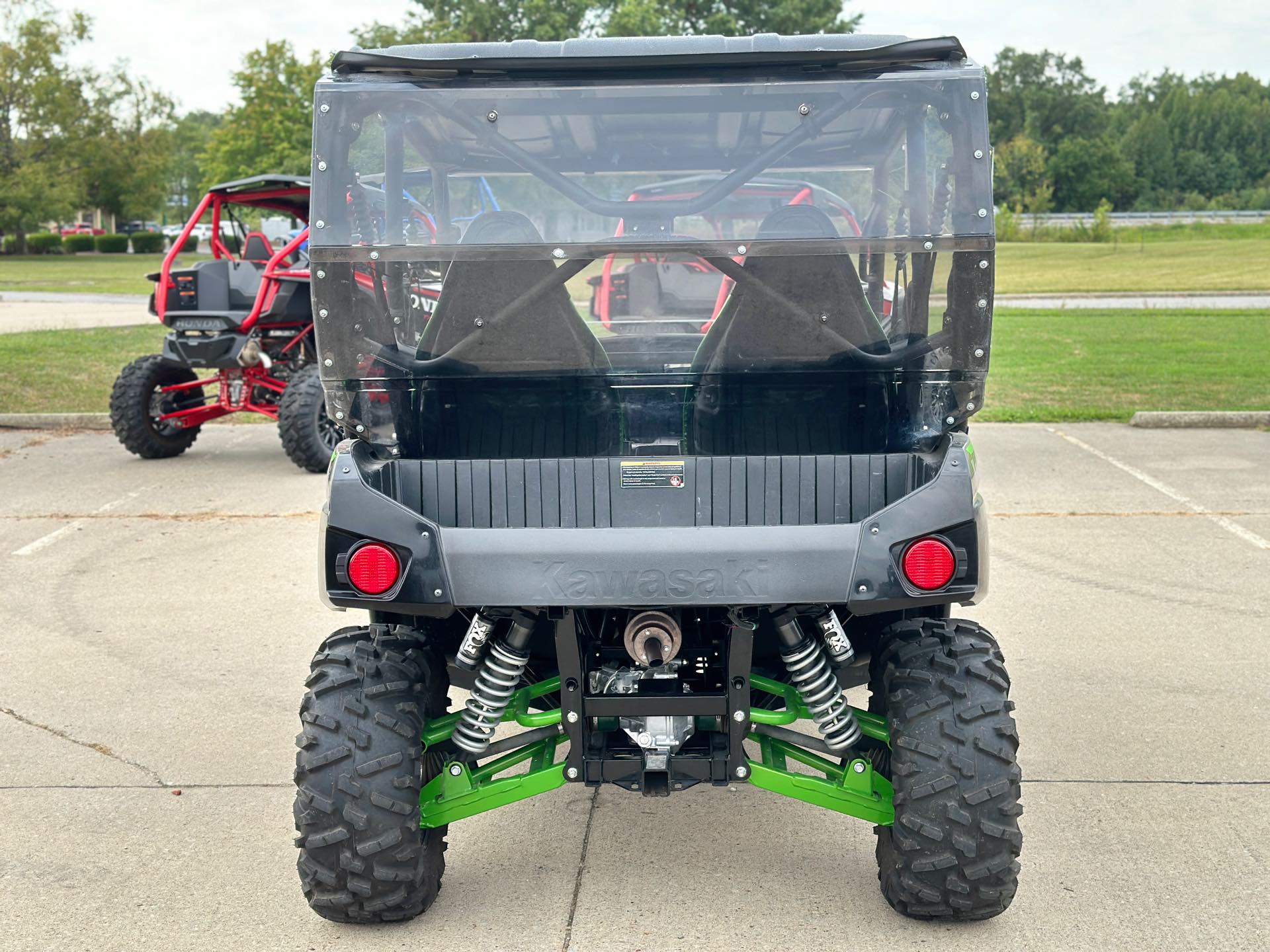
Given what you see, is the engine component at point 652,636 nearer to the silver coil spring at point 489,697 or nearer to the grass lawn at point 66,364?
the silver coil spring at point 489,697

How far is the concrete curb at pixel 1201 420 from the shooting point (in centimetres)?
1066

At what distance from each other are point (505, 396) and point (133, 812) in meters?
1.75

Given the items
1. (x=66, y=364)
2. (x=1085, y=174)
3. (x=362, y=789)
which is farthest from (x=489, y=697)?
(x=1085, y=174)

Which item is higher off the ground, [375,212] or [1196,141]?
[1196,141]

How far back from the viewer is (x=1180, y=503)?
8125mm

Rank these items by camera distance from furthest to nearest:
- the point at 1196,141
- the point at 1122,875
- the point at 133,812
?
1. the point at 1196,141
2. the point at 133,812
3. the point at 1122,875

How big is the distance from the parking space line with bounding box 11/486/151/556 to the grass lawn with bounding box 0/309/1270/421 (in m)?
3.64

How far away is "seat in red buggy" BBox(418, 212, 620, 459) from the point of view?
133 inches

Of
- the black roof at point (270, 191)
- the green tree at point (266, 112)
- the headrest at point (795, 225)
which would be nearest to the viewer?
the headrest at point (795, 225)

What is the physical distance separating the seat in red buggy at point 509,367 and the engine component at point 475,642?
0.63 meters

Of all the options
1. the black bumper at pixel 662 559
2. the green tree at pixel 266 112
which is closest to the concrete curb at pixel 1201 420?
the black bumper at pixel 662 559

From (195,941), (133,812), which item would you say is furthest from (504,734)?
(195,941)

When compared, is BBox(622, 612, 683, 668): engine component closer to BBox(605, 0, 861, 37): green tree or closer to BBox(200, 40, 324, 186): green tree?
BBox(200, 40, 324, 186): green tree

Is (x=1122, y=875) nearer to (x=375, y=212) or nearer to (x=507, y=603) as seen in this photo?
(x=507, y=603)
